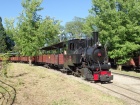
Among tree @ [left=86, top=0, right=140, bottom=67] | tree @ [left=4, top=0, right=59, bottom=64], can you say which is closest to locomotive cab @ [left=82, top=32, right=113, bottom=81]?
tree @ [left=86, top=0, right=140, bottom=67]

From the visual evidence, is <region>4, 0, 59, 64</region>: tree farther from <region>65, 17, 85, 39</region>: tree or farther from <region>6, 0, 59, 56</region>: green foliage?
<region>65, 17, 85, 39</region>: tree

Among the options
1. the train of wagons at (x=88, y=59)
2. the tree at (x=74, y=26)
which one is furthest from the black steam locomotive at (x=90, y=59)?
the tree at (x=74, y=26)

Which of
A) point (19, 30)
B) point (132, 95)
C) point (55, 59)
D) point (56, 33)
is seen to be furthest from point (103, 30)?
point (132, 95)

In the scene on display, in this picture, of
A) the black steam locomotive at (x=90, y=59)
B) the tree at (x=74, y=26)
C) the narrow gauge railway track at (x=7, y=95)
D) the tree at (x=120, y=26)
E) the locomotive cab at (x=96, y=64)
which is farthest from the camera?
the tree at (x=74, y=26)

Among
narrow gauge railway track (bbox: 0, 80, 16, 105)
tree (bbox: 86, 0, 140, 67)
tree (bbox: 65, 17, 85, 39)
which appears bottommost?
narrow gauge railway track (bbox: 0, 80, 16, 105)

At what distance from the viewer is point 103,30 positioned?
3322 cm

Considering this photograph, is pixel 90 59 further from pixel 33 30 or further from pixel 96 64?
pixel 33 30

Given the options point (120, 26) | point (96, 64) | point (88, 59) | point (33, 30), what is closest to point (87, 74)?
point (96, 64)

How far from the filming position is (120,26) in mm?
31344

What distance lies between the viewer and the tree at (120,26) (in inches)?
1232

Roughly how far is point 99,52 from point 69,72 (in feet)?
22.1

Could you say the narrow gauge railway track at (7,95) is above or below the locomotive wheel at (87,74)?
below

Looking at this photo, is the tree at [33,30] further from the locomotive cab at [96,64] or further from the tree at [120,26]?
the locomotive cab at [96,64]

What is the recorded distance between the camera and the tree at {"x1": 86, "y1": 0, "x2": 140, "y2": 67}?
31281 millimetres
